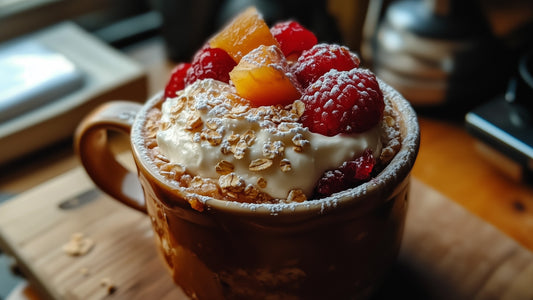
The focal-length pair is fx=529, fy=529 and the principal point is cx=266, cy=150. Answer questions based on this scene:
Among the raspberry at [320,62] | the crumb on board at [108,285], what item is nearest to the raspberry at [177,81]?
the raspberry at [320,62]

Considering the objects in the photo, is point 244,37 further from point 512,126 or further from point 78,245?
point 512,126

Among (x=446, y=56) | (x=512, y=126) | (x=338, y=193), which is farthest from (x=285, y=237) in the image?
(x=446, y=56)

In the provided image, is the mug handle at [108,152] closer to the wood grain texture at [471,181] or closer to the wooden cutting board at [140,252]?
the wooden cutting board at [140,252]

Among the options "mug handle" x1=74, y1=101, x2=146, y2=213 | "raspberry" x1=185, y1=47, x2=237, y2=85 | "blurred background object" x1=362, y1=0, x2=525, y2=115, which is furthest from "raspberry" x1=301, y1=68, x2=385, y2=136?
"blurred background object" x1=362, y1=0, x2=525, y2=115

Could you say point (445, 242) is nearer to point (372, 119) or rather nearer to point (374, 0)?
point (372, 119)

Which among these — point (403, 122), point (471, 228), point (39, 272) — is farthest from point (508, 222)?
point (39, 272)

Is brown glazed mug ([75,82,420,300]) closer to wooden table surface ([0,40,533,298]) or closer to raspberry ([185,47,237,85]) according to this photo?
raspberry ([185,47,237,85])
